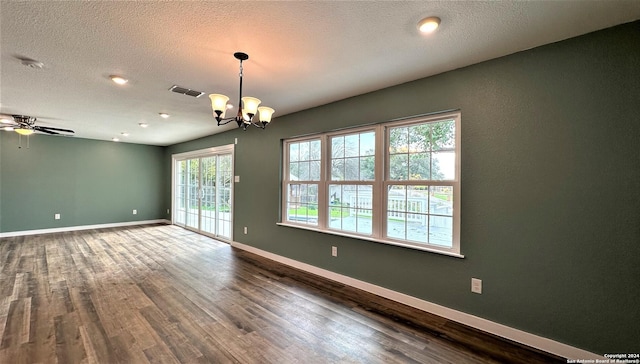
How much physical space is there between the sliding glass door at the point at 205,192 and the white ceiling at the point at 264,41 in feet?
9.08

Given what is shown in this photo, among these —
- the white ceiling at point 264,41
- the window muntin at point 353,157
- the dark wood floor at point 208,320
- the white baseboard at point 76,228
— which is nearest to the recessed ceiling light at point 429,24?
the white ceiling at point 264,41

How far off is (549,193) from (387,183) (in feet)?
4.81

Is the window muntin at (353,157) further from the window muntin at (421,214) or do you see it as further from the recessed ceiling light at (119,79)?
the recessed ceiling light at (119,79)

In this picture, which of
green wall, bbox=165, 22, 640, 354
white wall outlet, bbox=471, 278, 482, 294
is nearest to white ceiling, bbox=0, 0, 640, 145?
green wall, bbox=165, 22, 640, 354

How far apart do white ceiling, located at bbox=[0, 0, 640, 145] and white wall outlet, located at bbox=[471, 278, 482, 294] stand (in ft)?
6.71

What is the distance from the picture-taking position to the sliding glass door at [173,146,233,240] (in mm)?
5887

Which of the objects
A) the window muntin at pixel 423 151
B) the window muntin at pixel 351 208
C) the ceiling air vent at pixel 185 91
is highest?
the ceiling air vent at pixel 185 91

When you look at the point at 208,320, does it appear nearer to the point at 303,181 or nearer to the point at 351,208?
the point at 351,208


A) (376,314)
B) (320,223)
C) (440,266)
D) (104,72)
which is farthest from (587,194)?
(104,72)

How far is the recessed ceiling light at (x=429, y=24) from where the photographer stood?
183 cm

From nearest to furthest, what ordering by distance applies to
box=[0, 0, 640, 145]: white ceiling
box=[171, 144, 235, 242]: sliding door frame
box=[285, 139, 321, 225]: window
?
1. box=[0, 0, 640, 145]: white ceiling
2. box=[285, 139, 321, 225]: window
3. box=[171, 144, 235, 242]: sliding door frame

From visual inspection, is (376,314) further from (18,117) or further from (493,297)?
(18,117)

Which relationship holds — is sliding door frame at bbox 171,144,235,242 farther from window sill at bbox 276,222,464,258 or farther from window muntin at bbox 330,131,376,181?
window muntin at bbox 330,131,376,181

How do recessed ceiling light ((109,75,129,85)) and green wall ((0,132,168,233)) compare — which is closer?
recessed ceiling light ((109,75,129,85))
